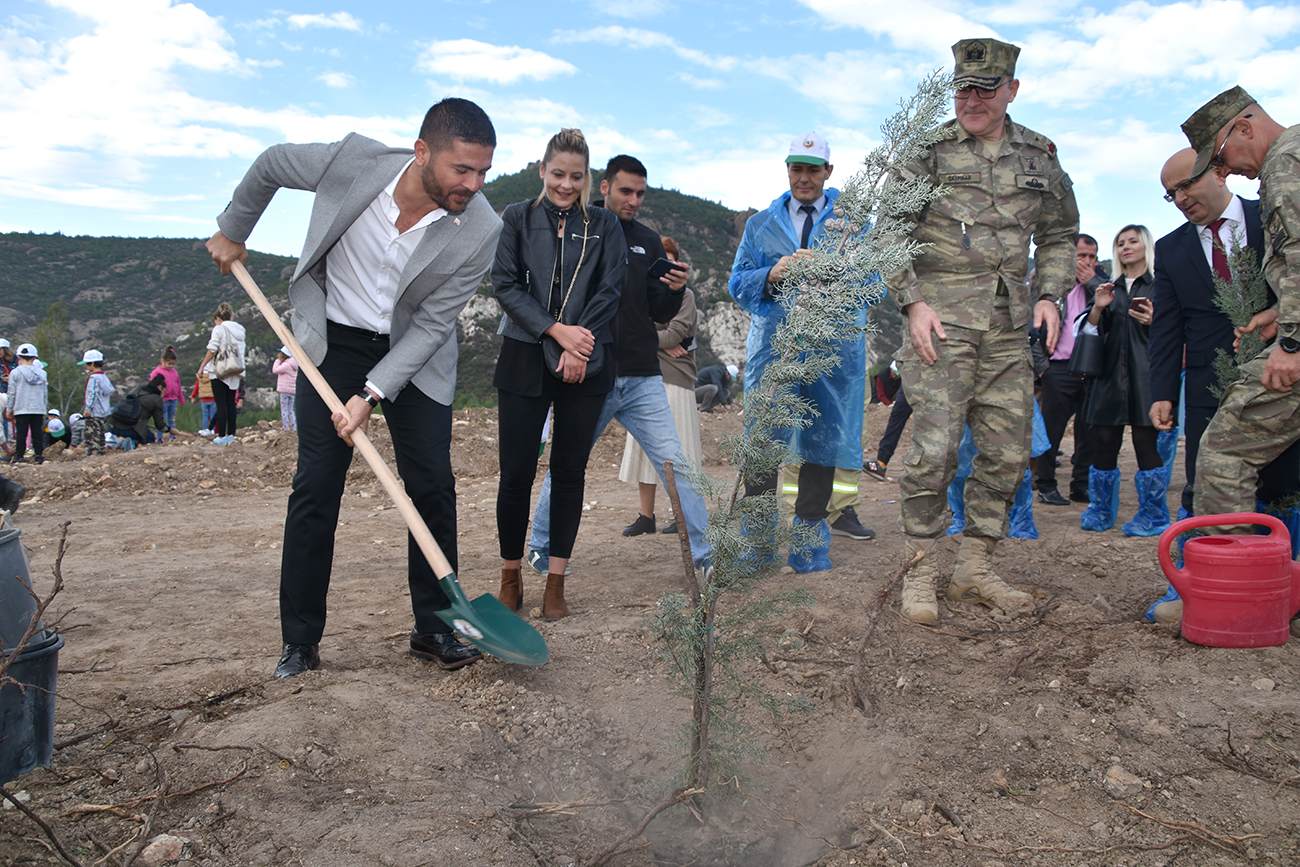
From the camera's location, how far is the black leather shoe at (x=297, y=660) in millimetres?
2609

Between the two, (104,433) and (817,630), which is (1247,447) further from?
(104,433)

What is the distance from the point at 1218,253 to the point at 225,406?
10.8 m

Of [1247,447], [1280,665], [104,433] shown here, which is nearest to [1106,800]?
[1280,665]

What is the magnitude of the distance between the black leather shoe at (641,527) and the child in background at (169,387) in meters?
9.97

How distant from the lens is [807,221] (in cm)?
402

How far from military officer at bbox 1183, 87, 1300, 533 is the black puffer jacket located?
2.20 meters

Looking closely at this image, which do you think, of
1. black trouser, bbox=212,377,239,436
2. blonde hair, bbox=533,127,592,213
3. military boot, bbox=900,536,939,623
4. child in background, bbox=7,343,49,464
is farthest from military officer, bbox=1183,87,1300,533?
child in background, bbox=7,343,49,464

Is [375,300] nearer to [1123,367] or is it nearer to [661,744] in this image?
[661,744]

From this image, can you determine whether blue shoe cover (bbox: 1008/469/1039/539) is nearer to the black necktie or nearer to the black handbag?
the black handbag

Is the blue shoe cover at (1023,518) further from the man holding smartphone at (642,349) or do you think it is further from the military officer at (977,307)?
the man holding smartphone at (642,349)

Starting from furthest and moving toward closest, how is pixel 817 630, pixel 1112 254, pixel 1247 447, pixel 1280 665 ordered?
pixel 1112 254
pixel 817 630
pixel 1247 447
pixel 1280 665

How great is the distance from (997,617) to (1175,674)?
782mm

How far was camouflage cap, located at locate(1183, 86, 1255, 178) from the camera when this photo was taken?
2846 mm

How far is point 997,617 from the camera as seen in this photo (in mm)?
3260
